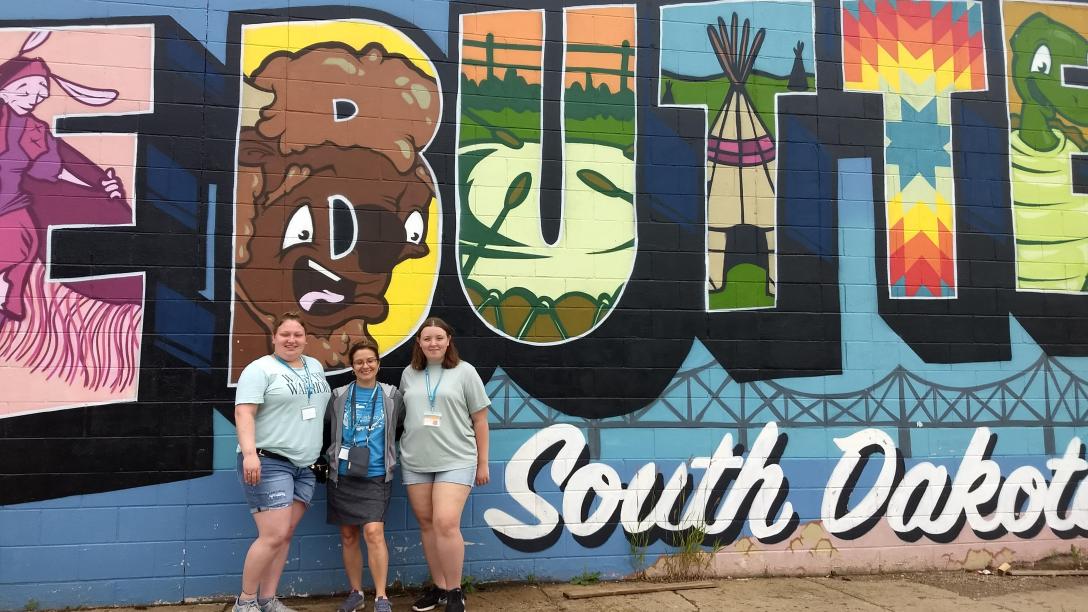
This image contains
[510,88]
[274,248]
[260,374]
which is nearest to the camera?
[260,374]

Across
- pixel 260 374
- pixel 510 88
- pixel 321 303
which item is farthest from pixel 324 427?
pixel 510 88

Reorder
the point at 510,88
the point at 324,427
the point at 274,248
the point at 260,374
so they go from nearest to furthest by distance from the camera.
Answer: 1. the point at 260,374
2. the point at 324,427
3. the point at 274,248
4. the point at 510,88

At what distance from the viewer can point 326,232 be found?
550 centimetres

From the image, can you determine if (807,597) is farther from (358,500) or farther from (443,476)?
(358,500)

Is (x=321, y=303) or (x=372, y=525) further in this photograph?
(x=321, y=303)

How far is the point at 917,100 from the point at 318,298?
15.4ft

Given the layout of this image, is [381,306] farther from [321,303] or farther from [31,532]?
[31,532]

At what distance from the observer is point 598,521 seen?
5680mm

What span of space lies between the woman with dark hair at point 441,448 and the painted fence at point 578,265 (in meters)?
0.50

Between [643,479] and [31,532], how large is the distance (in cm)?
386

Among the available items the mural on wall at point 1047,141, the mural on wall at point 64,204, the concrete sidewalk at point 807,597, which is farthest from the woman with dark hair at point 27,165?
the mural on wall at point 1047,141

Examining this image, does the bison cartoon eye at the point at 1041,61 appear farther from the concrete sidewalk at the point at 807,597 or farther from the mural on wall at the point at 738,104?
the concrete sidewalk at the point at 807,597

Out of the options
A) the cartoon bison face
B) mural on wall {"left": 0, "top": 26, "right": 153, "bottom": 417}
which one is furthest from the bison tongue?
mural on wall {"left": 0, "top": 26, "right": 153, "bottom": 417}

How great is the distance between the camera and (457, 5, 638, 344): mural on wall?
224 inches
